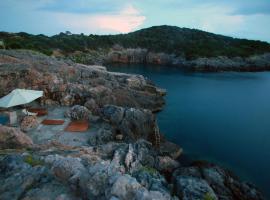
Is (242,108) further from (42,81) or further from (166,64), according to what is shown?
(166,64)

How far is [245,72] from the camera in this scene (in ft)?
214

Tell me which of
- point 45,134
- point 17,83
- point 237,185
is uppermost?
point 17,83

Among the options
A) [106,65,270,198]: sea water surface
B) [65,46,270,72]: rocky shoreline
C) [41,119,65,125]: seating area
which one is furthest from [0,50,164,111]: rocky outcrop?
[65,46,270,72]: rocky shoreline

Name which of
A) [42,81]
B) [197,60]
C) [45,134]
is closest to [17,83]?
[42,81]

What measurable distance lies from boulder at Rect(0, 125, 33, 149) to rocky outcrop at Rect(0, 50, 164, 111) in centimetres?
874

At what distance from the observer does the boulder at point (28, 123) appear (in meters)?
16.0

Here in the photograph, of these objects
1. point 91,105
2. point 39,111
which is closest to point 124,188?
point 39,111

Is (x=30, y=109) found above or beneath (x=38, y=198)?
beneath

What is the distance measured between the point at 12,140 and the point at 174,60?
6879 centimetres

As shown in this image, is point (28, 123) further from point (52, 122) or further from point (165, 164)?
point (165, 164)

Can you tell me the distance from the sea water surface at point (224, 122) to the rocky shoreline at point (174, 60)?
14836mm

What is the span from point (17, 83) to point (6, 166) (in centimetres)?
1696

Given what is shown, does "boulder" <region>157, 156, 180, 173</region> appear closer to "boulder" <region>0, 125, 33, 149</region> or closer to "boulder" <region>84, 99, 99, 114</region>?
"boulder" <region>0, 125, 33, 149</region>

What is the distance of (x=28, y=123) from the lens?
16.3 m
